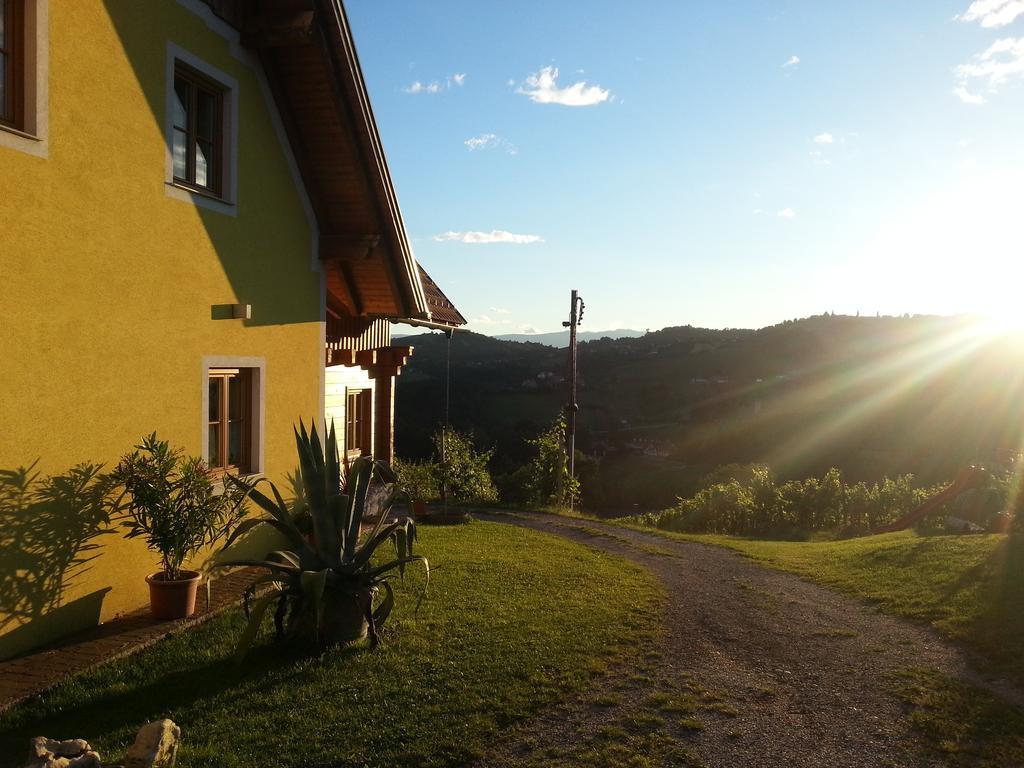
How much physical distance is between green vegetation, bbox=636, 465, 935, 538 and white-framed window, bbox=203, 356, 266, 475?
10.8 meters

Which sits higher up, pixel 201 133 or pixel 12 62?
pixel 201 133

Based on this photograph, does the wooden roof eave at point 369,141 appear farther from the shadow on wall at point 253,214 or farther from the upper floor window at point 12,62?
the upper floor window at point 12,62

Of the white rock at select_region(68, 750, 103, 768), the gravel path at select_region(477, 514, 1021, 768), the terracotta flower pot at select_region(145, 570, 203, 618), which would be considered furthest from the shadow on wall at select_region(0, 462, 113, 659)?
the gravel path at select_region(477, 514, 1021, 768)

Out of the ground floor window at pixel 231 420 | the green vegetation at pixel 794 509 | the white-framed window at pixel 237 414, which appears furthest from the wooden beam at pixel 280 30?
the green vegetation at pixel 794 509

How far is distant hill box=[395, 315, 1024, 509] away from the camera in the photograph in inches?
1312

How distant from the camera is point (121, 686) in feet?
17.6

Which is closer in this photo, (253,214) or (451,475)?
(253,214)

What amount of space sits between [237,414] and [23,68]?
402 centimetres

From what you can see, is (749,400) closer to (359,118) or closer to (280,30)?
(359,118)

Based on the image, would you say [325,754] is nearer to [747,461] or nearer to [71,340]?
[71,340]

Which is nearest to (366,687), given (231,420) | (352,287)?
(231,420)

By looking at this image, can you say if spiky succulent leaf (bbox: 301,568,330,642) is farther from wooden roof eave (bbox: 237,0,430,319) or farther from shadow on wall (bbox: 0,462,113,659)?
wooden roof eave (bbox: 237,0,430,319)

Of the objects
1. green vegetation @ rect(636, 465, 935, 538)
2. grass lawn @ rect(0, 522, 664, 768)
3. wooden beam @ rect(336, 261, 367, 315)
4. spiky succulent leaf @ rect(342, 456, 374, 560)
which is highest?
wooden beam @ rect(336, 261, 367, 315)

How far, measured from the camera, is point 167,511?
657 cm
